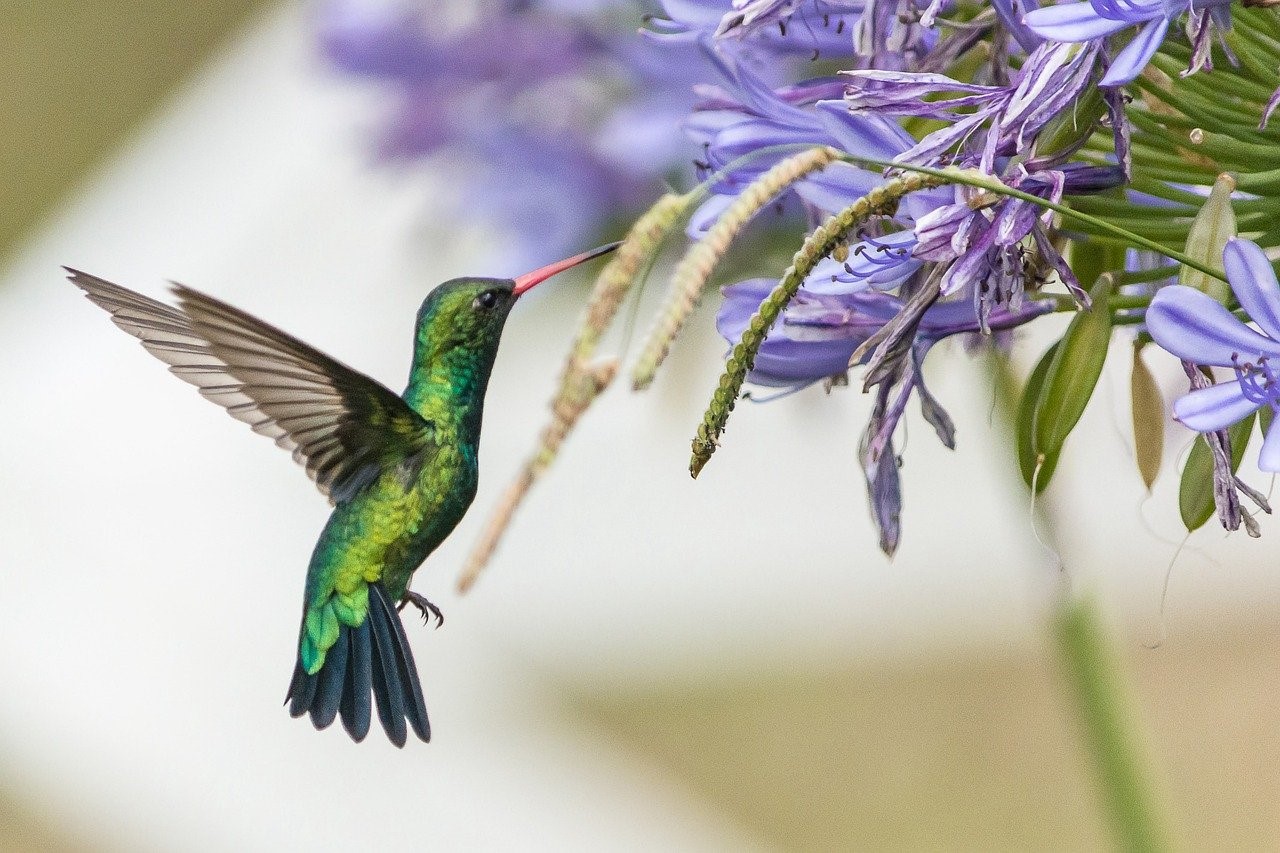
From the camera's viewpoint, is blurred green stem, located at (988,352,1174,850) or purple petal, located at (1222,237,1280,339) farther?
blurred green stem, located at (988,352,1174,850)

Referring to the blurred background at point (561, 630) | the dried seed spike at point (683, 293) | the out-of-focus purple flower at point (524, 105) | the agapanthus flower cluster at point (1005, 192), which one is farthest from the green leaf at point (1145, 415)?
the blurred background at point (561, 630)

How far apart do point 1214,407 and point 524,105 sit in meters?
0.58

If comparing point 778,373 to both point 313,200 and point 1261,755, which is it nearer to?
point 1261,755

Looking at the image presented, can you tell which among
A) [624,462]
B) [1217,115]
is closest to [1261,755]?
[624,462]

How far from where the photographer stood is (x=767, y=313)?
1.07 ft

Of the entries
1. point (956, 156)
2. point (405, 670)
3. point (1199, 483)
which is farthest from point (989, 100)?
point (405, 670)

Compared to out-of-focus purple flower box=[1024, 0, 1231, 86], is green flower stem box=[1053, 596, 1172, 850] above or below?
below

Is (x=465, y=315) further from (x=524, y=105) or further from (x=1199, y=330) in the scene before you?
(x=524, y=105)

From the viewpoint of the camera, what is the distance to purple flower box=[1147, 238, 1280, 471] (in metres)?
0.38

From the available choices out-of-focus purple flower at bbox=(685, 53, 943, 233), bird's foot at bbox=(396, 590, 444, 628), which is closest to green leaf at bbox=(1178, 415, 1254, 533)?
out-of-focus purple flower at bbox=(685, 53, 943, 233)

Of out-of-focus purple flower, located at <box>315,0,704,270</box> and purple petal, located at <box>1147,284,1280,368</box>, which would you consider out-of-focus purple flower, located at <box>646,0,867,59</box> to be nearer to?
purple petal, located at <box>1147,284,1280,368</box>

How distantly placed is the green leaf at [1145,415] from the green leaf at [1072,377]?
41 mm

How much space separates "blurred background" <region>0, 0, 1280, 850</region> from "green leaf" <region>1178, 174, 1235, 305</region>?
6.31 ft

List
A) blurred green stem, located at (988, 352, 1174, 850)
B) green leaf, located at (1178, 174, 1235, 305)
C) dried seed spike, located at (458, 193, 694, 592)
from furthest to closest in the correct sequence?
blurred green stem, located at (988, 352, 1174, 850), green leaf, located at (1178, 174, 1235, 305), dried seed spike, located at (458, 193, 694, 592)
